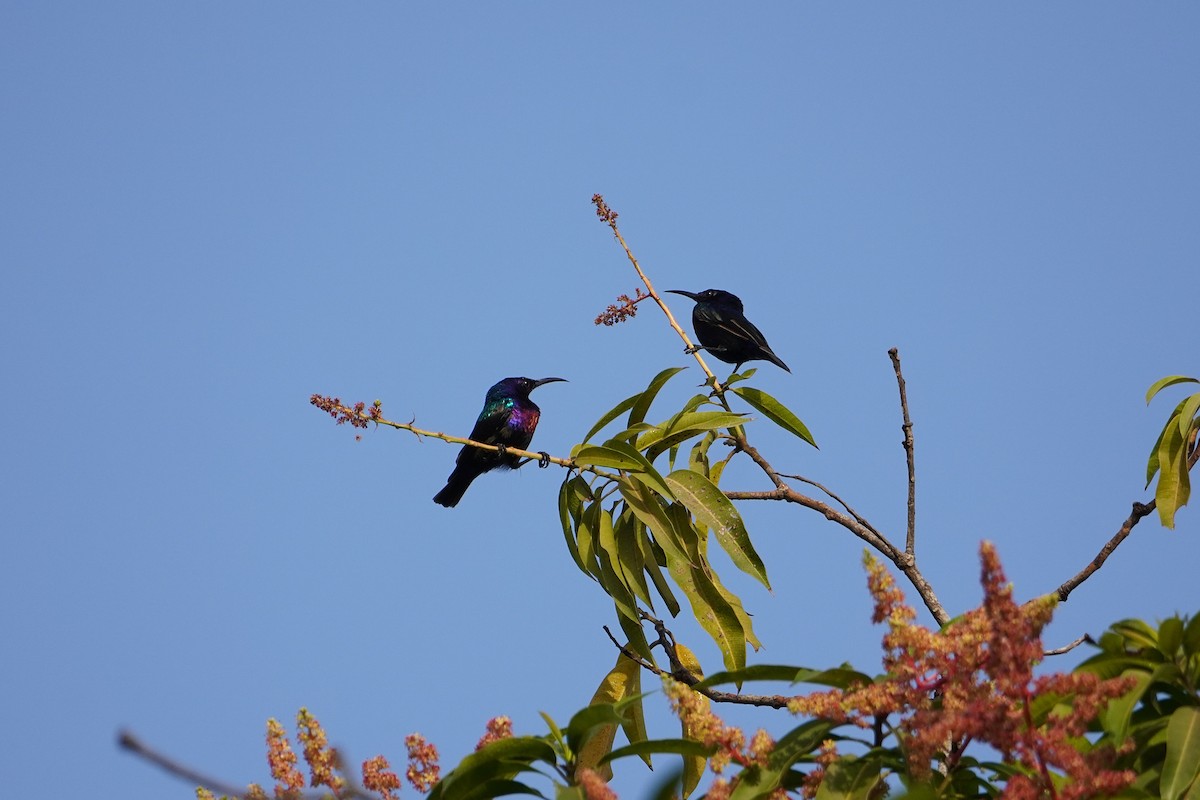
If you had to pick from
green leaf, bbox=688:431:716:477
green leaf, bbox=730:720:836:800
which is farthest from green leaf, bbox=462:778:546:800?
green leaf, bbox=688:431:716:477

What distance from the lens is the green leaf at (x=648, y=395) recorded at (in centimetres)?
411

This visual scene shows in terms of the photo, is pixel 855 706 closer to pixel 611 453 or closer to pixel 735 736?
pixel 735 736

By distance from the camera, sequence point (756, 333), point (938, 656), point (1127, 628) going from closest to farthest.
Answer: point (938, 656), point (1127, 628), point (756, 333)

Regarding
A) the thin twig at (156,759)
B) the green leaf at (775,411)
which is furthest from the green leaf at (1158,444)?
the thin twig at (156,759)

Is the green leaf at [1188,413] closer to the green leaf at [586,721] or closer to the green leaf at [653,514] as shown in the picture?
the green leaf at [653,514]

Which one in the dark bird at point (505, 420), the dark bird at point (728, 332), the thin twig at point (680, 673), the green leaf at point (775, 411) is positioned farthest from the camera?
the dark bird at point (505, 420)

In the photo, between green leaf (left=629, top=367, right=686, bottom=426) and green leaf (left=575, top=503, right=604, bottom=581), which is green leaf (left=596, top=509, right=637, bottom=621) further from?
green leaf (left=629, top=367, right=686, bottom=426)

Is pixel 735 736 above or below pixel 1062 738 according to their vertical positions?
above

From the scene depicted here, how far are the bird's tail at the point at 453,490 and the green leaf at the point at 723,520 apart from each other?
408 centimetres

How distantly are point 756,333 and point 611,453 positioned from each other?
4038mm

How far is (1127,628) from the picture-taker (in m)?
2.08

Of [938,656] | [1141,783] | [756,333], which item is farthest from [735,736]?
[756,333]

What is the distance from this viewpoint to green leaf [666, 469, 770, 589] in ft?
11.8

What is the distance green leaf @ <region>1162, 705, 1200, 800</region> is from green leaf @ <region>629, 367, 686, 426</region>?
230 centimetres
